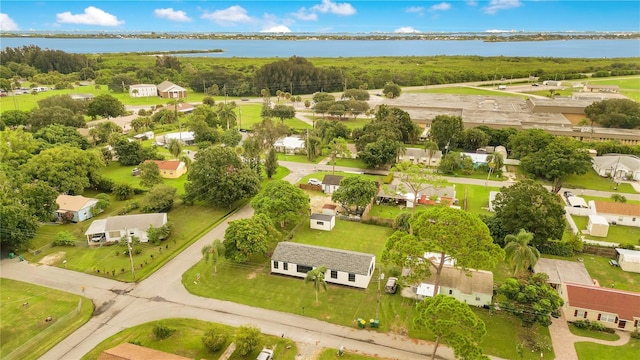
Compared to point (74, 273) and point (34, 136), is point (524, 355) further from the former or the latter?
point (34, 136)

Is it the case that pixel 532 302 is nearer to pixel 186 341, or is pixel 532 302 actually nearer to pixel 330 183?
pixel 186 341

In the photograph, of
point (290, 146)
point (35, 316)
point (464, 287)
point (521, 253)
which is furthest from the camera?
point (290, 146)

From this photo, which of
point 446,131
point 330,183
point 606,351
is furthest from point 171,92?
point 606,351

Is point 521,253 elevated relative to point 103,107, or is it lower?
lower

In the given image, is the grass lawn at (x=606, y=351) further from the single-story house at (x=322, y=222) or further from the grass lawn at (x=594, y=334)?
the single-story house at (x=322, y=222)

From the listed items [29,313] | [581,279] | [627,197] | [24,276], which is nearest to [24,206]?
[24,276]

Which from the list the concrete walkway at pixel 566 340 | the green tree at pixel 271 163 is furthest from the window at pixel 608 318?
the green tree at pixel 271 163

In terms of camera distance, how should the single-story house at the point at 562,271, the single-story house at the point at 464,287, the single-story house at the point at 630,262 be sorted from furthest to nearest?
the single-story house at the point at 630,262 < the single-story house at the point at 562,271 < the single-story house at the point at 464,287

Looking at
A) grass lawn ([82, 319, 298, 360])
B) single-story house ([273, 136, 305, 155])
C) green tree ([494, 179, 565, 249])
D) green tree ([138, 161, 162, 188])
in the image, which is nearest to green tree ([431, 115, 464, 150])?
single-story house ([273, 136, 305, 155])
